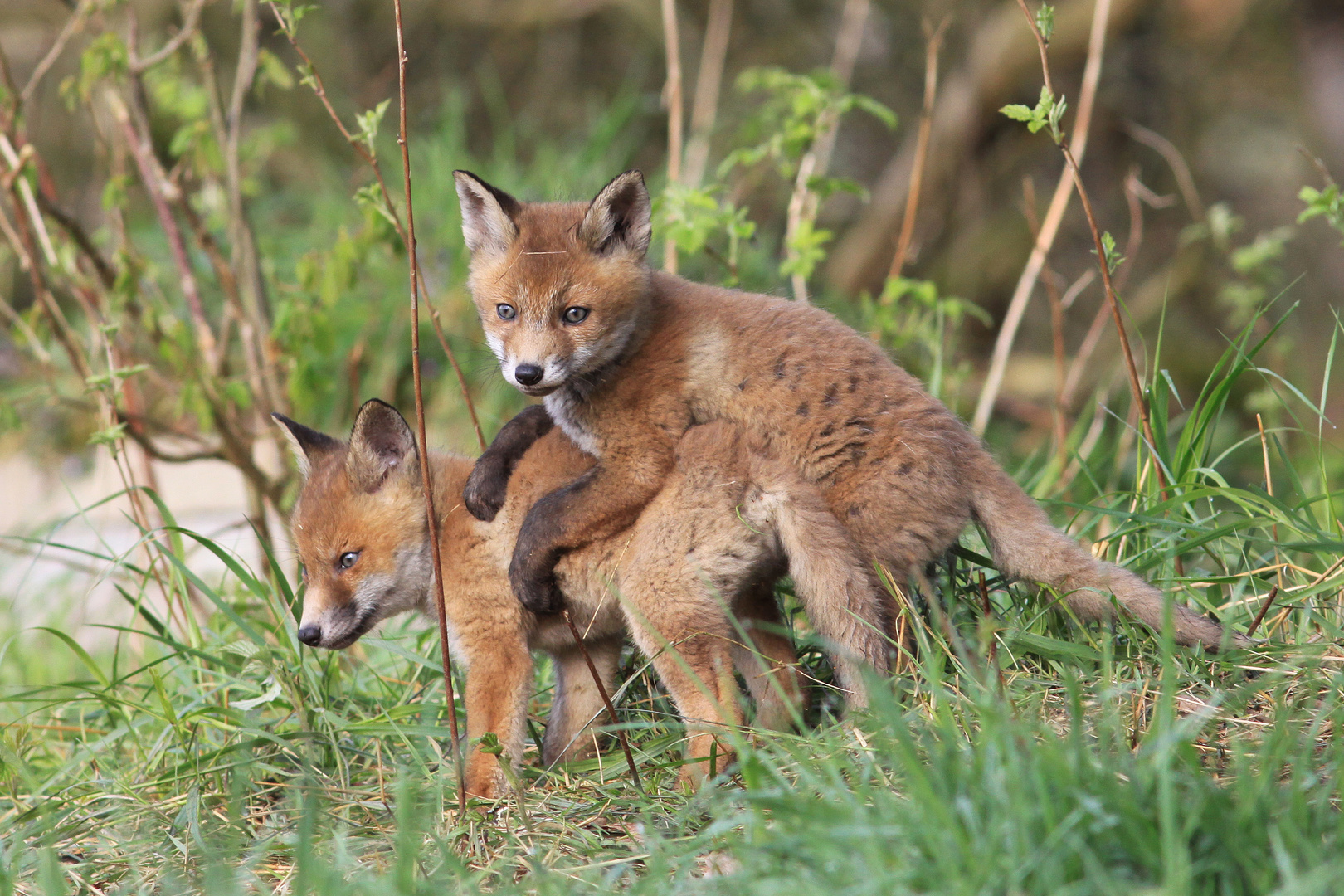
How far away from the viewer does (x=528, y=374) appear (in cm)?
385

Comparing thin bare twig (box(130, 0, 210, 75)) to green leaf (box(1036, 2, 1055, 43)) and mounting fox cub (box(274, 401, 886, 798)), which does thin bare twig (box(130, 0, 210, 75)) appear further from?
green leaf (box(1036, 2, 1055, 43))

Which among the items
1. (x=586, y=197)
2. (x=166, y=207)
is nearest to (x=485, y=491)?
(x=166, y=207)

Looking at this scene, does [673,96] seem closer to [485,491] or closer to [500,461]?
[500,461]

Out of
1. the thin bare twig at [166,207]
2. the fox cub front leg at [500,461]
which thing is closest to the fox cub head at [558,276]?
the fox cub front leg at [500,461]

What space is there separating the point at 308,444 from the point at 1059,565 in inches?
111

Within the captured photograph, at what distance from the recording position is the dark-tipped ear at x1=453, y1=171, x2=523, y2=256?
4.28 meters

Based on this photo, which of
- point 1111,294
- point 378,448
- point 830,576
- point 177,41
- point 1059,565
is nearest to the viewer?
point 830,576

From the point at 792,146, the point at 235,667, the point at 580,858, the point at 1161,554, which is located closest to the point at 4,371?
the point at 235,667

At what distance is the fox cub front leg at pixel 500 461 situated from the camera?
4.12 m

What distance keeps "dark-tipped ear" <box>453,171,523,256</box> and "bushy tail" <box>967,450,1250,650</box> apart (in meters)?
→ 1.96

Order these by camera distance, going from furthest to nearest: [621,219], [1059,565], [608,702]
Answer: [621,219], [608,702], [1059,565]

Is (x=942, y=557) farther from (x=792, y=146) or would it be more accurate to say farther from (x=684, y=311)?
(x=792, y=146)

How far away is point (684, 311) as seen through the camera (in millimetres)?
4191

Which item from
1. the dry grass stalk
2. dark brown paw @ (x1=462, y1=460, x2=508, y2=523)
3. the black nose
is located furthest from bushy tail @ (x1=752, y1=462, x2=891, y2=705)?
the dry grass stalk
